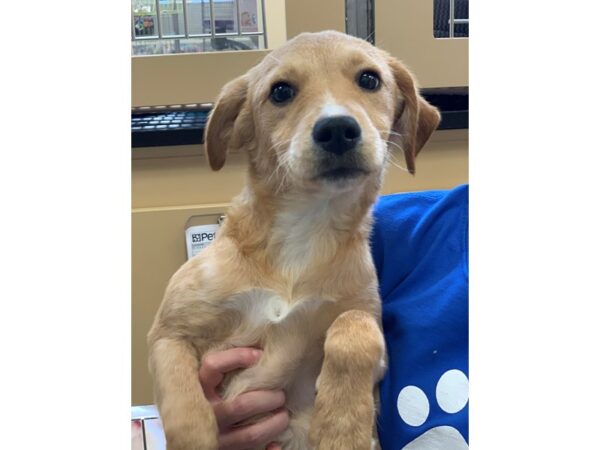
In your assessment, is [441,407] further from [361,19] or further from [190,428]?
[361,19]

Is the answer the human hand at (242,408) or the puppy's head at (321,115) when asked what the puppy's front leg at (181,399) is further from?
the puppy's head at (321,115)

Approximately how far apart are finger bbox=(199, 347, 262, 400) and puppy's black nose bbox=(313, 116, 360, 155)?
37cm

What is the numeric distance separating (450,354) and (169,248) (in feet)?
2.41

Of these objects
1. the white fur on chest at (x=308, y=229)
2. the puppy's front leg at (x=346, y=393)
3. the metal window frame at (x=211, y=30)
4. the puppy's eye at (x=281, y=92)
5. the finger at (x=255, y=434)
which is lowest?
the finger at (x=255, y=434)

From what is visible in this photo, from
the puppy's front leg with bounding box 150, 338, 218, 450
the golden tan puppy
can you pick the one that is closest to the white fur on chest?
the golden tan puppy

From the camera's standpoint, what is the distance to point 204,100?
1341 millimetres

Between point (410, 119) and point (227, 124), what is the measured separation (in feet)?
1.23

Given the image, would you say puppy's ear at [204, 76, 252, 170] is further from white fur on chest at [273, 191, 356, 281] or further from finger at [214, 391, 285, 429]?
finger at [214, 391, 285, 429]

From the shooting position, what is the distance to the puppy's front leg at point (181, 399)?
0.89 meters

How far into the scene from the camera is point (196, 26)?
1.16m

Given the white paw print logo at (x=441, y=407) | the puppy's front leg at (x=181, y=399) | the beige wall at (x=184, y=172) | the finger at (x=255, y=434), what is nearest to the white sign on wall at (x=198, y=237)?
the beige wall at (x=184, y=172)

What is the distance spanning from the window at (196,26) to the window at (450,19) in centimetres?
36
